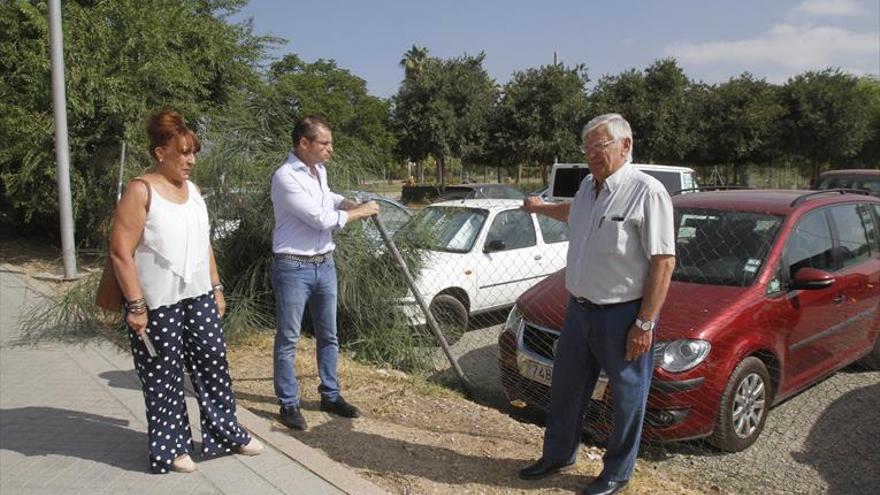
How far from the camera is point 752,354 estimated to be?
424 centimetres

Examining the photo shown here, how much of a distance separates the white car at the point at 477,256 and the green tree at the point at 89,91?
5193 mm

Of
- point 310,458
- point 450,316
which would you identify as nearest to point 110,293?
point 310,458

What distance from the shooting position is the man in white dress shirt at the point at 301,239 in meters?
3.73

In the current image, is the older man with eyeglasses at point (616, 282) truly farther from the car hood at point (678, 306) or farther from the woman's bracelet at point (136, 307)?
the woman's bracelet at point (136, 307)

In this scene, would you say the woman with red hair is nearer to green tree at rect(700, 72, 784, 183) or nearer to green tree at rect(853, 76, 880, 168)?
green tree at rect(700, 72, 784, 183)

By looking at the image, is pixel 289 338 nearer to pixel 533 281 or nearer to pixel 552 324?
pixel 552 324

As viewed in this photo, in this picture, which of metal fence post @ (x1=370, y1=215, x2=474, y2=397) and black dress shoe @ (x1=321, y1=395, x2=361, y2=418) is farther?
metal fence post @ (x1=370, y1=215, x2=474, y2=397)

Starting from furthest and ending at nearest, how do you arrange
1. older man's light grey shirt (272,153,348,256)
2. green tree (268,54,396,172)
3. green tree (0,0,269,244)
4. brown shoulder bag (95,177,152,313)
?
green tree (268,54,396,172) → green tree (0,0,269,244) → older man's light grey shirt (272,153,348,256) → brown shoulder bag (95,177,152,313)

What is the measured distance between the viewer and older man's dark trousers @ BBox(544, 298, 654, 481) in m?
3.00

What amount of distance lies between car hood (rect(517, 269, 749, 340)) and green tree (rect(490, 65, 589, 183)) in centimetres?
2382

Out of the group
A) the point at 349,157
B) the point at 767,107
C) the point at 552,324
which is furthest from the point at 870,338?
the point at 767,107

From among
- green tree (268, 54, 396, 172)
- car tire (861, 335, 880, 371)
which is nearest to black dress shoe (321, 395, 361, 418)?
car tire (861, 335, 880, 371)

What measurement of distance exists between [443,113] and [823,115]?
17.1 m

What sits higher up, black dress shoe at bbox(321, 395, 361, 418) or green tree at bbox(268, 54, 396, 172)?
green tree at bbox(268, 54, 396, 172)
